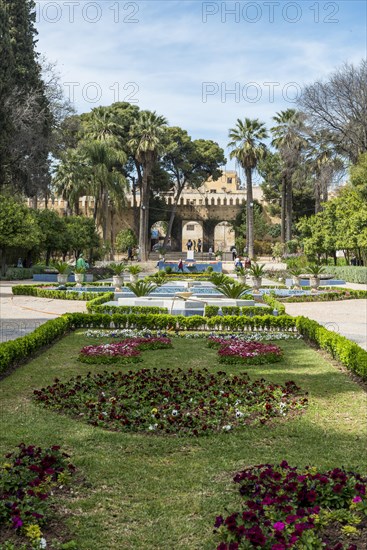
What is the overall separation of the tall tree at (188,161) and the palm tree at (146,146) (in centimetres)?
801

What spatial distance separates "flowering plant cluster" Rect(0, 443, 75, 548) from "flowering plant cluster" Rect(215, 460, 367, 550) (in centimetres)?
100

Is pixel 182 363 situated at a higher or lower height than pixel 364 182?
lower

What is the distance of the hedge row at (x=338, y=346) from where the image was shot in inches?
301

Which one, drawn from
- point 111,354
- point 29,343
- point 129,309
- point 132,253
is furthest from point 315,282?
point 132,253

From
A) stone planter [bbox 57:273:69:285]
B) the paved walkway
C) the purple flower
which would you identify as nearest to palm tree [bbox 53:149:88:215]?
stone planter [bbox 57:273:69:285]

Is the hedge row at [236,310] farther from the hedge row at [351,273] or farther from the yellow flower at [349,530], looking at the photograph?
the hedge row at [351,273]

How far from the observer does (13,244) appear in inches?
1055

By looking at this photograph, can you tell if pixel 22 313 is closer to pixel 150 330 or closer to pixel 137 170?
pixel 150 330

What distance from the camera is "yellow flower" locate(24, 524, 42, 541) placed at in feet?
10.7

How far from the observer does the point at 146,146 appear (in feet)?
149

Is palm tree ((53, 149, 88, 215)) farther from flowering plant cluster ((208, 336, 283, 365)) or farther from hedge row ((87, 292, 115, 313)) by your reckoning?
flowering plant cluster ((208, 336, 283, 365))

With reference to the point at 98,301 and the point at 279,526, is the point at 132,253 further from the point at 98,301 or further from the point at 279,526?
the point at 279,526

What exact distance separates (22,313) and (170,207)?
45274 millimetres

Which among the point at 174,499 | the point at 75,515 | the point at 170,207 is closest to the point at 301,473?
the point at 174,499
